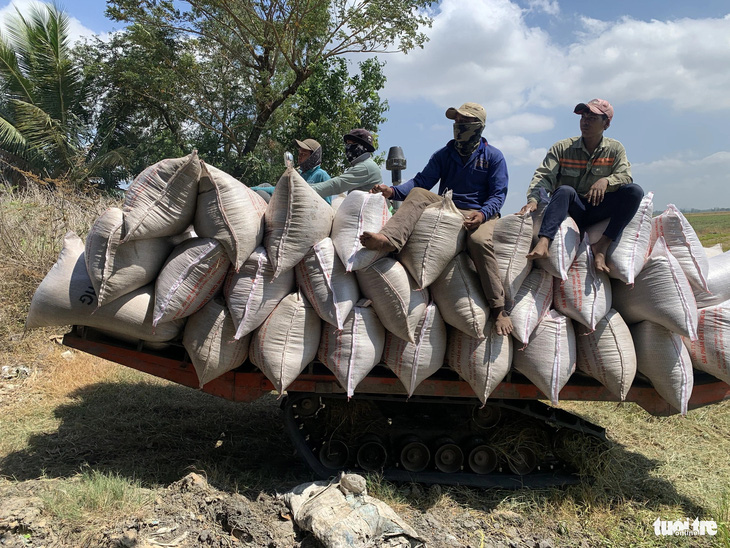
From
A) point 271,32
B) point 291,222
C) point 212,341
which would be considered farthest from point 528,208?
point 271,32

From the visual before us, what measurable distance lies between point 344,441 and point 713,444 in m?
3.81

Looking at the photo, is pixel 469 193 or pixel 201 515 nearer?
pixel 201 515

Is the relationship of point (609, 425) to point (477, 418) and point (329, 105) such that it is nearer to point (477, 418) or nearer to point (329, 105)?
point (477, 418)

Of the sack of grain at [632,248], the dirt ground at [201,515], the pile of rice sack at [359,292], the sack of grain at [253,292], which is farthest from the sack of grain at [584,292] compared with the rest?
the sack of grain at [253,292]

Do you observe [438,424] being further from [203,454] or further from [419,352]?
[203,454]

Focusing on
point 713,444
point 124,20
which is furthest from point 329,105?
point 713,444

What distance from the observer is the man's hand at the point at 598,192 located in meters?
3.29

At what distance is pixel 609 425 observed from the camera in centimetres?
509

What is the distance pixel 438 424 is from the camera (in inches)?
155

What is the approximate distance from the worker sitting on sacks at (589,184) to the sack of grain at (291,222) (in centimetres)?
143

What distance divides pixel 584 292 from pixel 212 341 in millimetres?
2480

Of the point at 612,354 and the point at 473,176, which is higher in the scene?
the point at 473,176

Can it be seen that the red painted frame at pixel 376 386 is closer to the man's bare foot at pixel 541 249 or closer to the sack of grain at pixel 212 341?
the sack of grain at pixel 212 341

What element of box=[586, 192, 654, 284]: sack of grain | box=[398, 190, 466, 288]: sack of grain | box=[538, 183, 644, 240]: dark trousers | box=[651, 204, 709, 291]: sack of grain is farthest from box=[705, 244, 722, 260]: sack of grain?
box=[398, 190, 466, 288]: sack of grain
